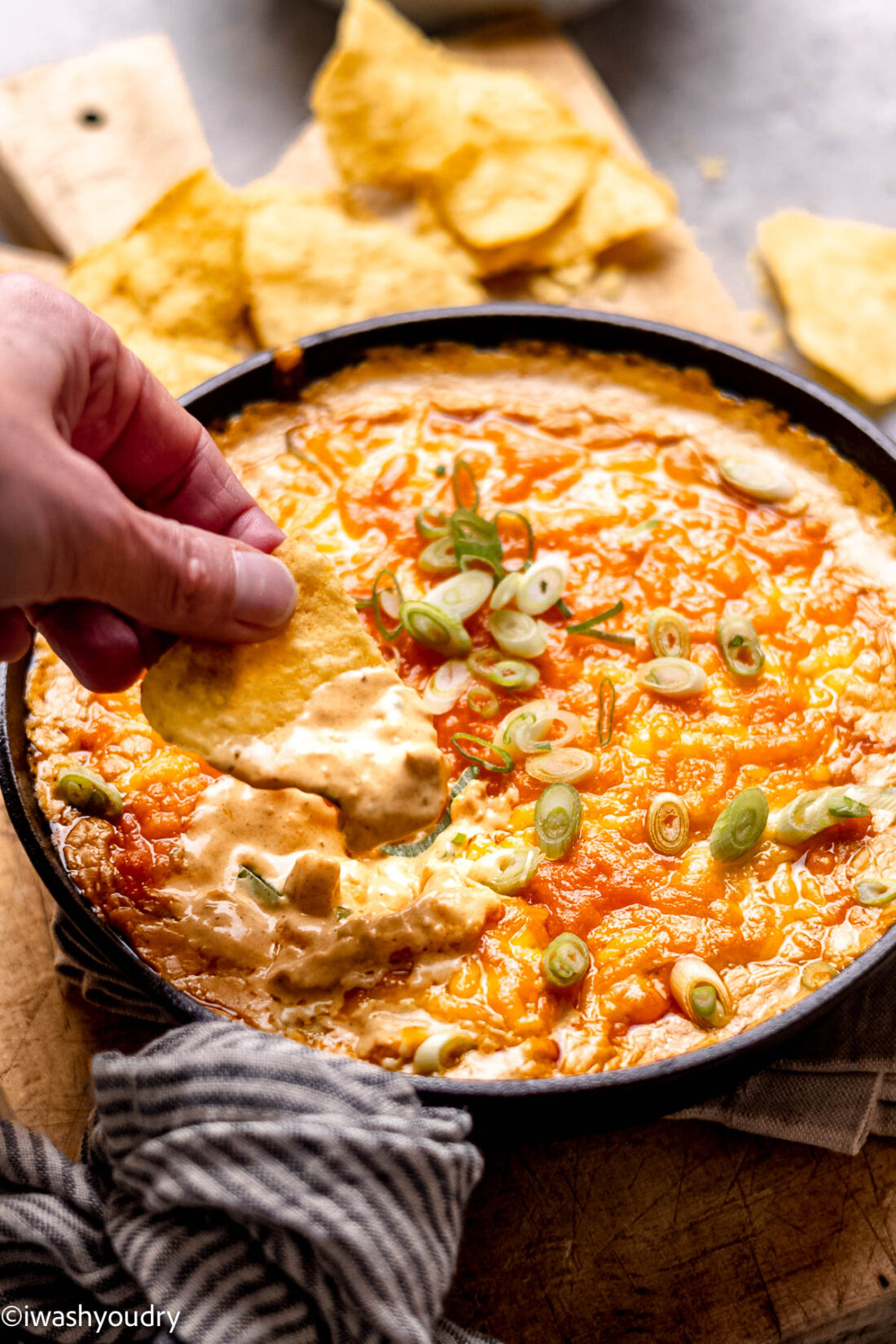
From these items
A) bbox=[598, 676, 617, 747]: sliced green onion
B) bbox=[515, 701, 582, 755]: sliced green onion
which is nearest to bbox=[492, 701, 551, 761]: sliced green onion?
bbox=[515, 701, 582, 755]: sliced green onion

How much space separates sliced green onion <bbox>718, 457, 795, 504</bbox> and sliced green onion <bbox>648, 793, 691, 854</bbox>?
1031 mm

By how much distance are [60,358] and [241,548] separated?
0.49 m

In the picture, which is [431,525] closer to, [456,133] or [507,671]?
[507,671]

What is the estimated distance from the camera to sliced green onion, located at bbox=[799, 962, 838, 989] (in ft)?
8.38

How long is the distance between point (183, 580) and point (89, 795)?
2.57 feet

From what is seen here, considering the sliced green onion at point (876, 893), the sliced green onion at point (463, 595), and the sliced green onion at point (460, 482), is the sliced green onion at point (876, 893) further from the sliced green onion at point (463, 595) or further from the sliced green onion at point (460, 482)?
the sliced green onion at point (460, 482)

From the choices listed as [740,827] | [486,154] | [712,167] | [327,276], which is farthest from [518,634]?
[712,167]

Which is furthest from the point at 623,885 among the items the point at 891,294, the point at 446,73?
the point at 446,73

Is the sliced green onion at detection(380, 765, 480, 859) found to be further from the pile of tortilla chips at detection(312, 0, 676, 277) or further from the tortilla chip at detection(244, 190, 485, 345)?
the pile of tortilla chips at detection(312, 0, 676, 277)

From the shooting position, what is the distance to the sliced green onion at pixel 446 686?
2.93 meters

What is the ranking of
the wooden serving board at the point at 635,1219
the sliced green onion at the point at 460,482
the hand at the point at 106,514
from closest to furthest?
the hand at the point at 106,514
the wooden serving board at the point at 635,1219
the sliced green onion at the point at 460,482

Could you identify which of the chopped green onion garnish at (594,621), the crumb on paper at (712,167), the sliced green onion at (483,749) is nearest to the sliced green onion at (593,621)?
the chopped green onion garnish at (594,621)

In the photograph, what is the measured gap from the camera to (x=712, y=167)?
17.6ft

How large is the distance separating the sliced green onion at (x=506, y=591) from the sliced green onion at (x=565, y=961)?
34.4 inches
